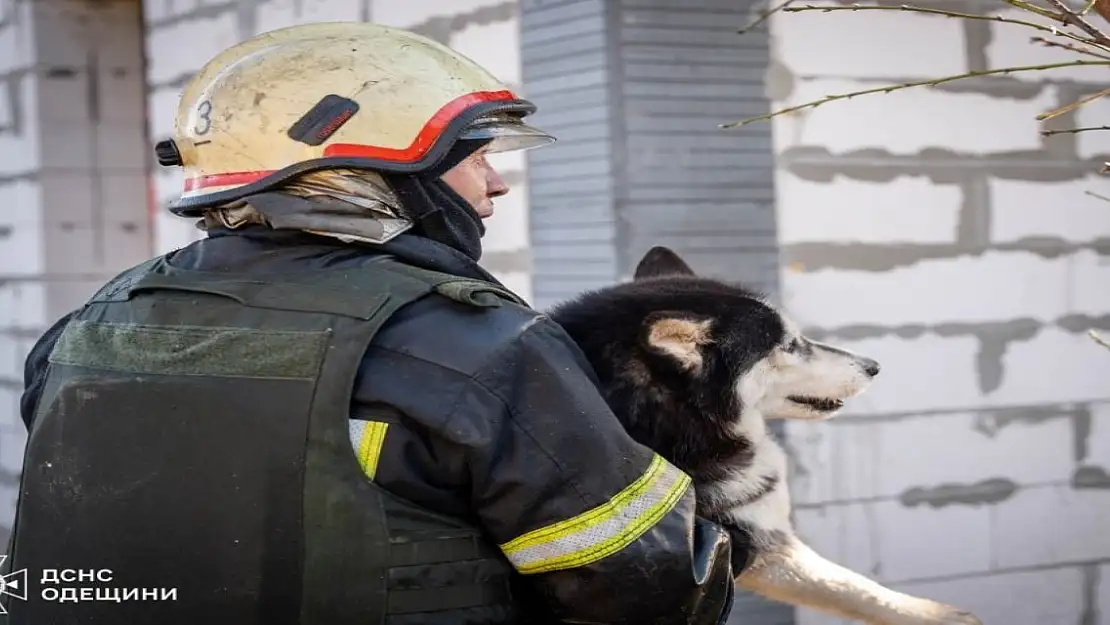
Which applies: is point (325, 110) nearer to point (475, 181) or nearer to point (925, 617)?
point (475, 181)

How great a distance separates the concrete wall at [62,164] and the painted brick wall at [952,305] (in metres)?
3.69

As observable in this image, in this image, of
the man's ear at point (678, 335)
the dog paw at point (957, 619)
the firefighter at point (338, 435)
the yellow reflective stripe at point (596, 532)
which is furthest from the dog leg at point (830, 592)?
the yellow reflective stripe at point (596, 532)

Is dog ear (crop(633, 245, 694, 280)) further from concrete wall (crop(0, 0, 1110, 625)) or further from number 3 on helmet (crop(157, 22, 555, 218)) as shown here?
concrete wall (crop(0, 0, 1110, 625))

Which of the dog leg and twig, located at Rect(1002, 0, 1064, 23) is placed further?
the dog leg

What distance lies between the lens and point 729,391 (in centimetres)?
251

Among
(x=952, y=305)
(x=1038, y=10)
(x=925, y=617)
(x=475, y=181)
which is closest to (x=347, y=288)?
(x=475, y=181)

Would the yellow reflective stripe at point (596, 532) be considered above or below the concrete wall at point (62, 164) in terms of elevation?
below

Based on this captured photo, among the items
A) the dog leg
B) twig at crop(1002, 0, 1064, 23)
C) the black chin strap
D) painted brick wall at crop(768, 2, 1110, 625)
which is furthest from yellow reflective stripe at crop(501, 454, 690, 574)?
painted brick wall at crop(768, 2, 1110, 625)

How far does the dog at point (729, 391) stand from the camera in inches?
93.4

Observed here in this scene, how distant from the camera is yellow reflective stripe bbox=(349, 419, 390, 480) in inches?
68.8

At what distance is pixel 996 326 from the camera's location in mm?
4527

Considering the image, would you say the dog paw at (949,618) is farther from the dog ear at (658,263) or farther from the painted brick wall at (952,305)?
the painted brick wall at (952,305)

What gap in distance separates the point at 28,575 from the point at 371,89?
837mm

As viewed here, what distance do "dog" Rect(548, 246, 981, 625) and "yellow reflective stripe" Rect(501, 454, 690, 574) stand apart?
1.82ft
